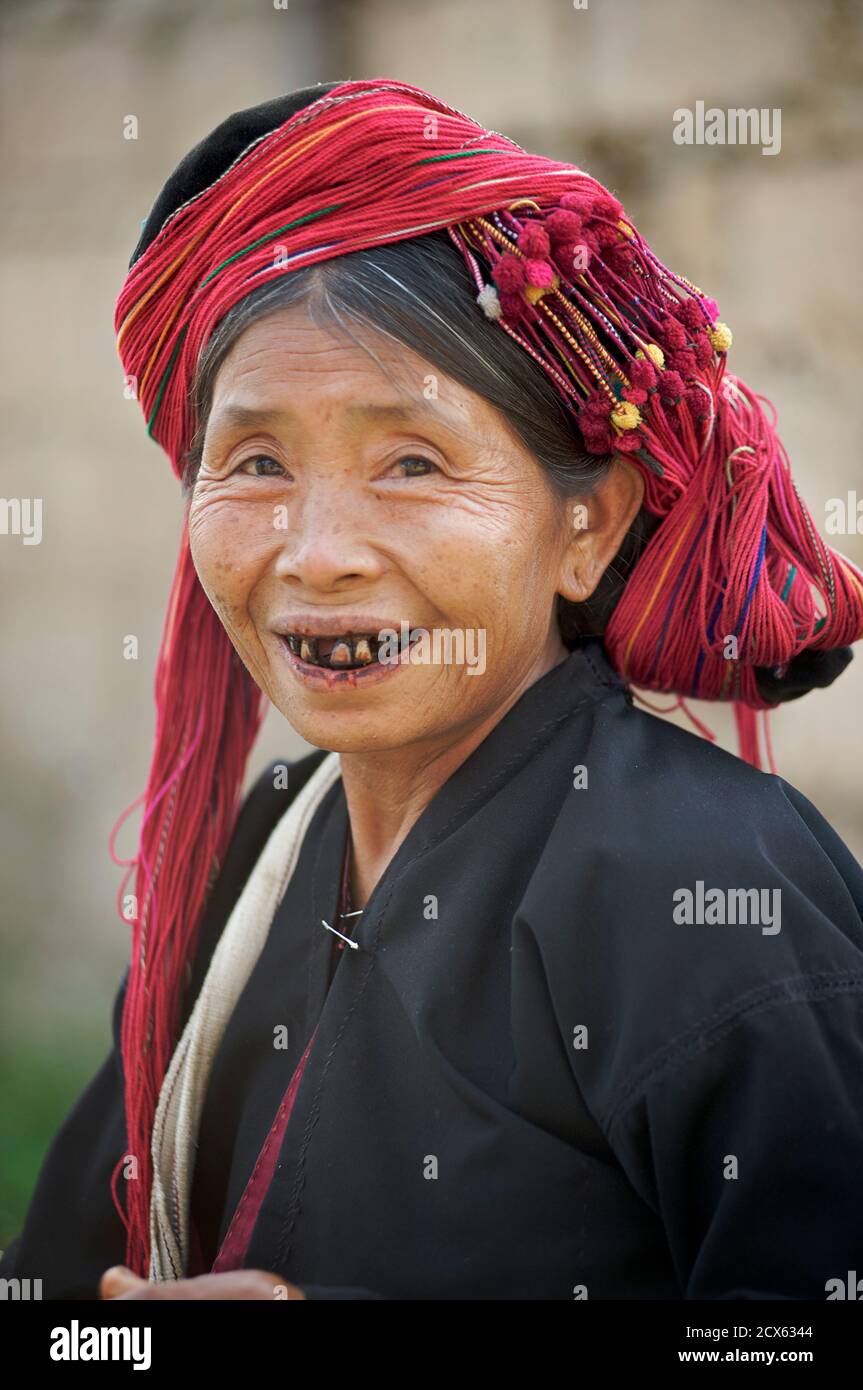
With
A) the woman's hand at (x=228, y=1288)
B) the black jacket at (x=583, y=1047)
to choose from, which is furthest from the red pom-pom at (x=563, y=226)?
the woman's hand at (x=228, y=1288)

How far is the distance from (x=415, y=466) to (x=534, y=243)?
307 mm

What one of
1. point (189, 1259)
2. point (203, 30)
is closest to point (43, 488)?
point (203, 30)

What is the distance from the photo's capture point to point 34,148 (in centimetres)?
456

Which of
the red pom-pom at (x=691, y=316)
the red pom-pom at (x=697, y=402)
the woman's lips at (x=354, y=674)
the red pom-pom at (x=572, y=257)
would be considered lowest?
the woman's lips at (x=354, y=674)

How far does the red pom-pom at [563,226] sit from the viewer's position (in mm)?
1619

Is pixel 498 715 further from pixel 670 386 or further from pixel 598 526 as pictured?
pixel 670 386

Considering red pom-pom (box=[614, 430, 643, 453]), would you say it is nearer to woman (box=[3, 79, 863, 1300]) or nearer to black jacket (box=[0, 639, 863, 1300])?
woman (box=[3, 79, 863, 1300])

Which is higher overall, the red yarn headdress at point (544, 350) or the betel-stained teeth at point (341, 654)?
the red yarn headdress at point (544, 350)

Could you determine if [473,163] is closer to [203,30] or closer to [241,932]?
[241,932]

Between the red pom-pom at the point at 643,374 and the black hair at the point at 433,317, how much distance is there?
10cm

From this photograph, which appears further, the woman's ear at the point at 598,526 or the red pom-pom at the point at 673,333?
the woman's ear at the point at 598,526

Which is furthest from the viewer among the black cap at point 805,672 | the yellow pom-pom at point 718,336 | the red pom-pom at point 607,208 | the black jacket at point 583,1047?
the black cap at point 805,672

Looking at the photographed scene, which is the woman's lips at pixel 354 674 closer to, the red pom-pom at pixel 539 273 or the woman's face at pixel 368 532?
the woman's face at pixel 368 532
